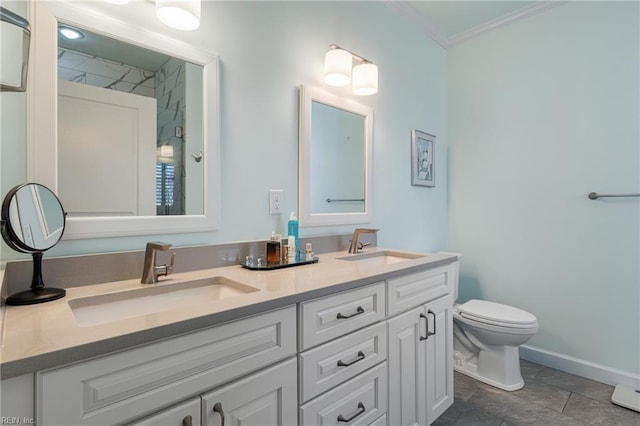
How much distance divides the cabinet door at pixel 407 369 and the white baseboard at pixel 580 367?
4.50 ft

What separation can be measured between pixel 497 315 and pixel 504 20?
7.03 ft

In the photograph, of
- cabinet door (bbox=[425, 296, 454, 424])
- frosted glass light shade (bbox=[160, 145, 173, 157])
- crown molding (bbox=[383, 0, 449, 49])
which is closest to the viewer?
frosted glass light shade (bbox=[160, 145, 173, 157])

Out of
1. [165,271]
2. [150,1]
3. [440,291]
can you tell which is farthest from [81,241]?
[440,291]

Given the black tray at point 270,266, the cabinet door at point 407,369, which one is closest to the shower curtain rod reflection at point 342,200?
the black tray at point 270,266

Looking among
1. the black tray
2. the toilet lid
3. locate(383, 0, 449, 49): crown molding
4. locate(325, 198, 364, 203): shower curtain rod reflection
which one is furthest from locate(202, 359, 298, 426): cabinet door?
locate(383, 0, 449, 49): crown molding

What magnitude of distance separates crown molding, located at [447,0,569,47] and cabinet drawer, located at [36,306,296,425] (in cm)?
272

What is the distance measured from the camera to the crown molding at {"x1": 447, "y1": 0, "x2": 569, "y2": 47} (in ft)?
7.37

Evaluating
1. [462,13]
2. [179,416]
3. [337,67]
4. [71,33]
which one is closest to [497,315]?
[337,67]

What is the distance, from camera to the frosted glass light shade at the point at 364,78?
6.06 feet

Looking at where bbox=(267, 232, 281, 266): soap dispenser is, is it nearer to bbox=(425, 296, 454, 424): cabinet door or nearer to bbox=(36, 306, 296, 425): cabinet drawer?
bbox=(36, 306, 296, 425): cabinet drawer

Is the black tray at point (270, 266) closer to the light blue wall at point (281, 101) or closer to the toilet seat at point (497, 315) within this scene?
the light blue wall at point (281, 101)

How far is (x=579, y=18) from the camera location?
7.00ft

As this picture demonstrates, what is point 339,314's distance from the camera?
1.07 m

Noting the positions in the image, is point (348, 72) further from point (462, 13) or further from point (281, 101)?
point (462, 13)
